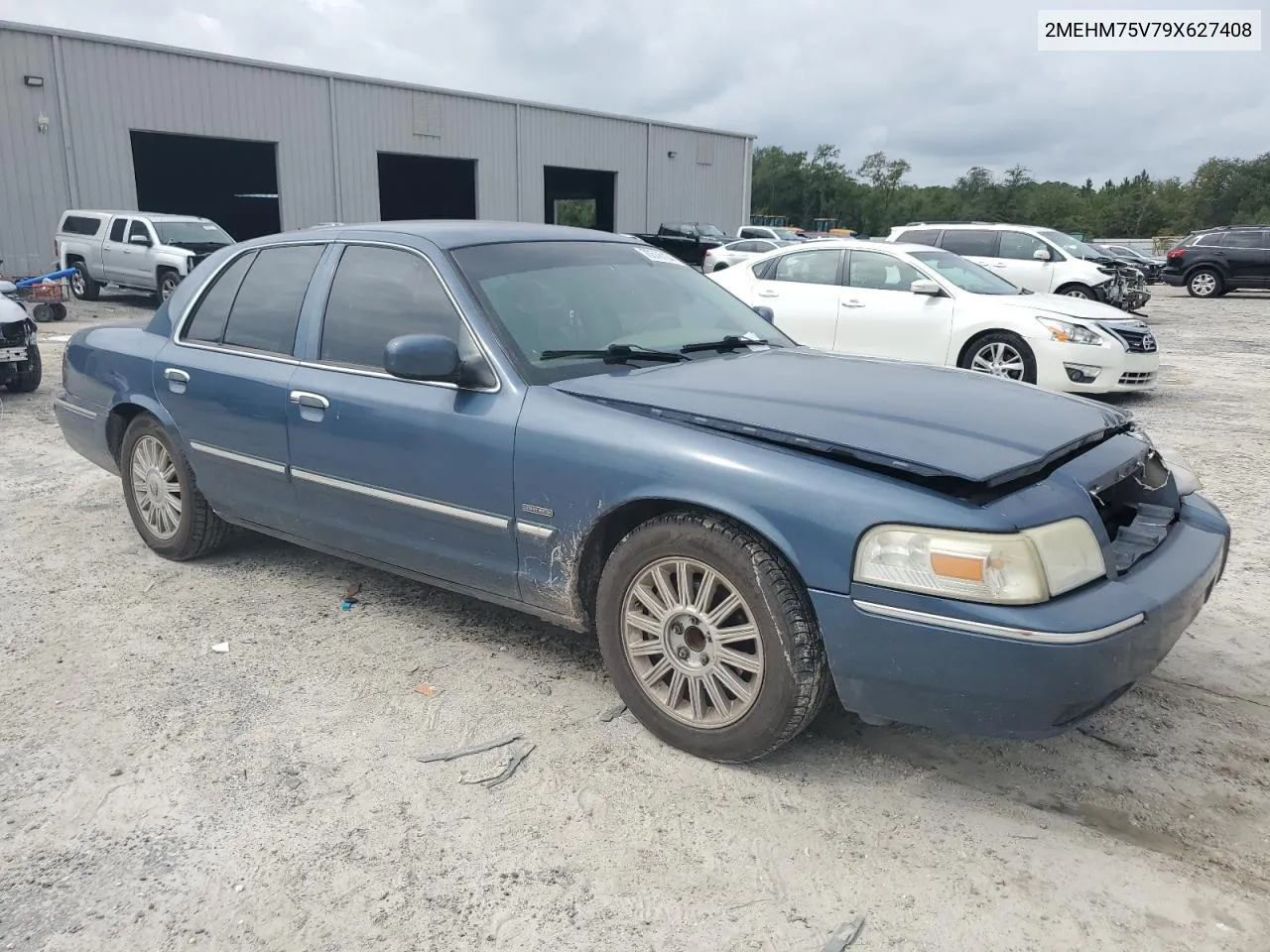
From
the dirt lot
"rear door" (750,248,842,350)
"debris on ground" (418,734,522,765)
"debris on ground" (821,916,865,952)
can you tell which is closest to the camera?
"debris on ground" (821,916,865,952)

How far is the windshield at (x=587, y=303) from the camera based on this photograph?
3555 mm

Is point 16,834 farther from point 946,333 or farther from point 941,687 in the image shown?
point 946,333

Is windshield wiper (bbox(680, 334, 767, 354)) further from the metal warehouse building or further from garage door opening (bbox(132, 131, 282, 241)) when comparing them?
garage door opening (bbox(132, 131, 282, 241))

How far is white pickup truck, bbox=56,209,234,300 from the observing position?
18141 millimetres

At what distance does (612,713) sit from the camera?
3.38m

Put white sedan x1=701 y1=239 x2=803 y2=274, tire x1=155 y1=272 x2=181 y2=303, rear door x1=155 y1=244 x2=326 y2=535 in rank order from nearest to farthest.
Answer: rear door x1=155 y1=244 x2=326 y2=535
tire x1=155 y1=272 x2=181 y2=303
white sedan x1=701 y1=239 x2=803 y2=274

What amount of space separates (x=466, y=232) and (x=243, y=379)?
118 centimetres

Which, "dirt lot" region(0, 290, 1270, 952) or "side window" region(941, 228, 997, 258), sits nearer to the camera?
"dirt lot" region(0, 290, 1270, 952)

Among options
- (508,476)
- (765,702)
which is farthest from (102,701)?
(765,702)

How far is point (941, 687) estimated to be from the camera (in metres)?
2.56

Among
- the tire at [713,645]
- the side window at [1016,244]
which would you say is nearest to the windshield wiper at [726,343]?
the tire at [713,645]

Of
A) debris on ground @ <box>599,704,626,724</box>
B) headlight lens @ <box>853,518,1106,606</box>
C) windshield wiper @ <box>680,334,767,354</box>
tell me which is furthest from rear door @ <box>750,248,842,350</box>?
headlight lens @ <box>853,518,1106,606</box>

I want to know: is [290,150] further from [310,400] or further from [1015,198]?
[1015,198]

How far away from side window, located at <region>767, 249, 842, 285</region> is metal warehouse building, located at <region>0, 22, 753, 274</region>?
63.1 ft
